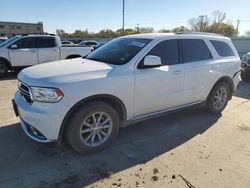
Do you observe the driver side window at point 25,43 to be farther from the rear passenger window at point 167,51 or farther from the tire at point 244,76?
the tire at point 244,76

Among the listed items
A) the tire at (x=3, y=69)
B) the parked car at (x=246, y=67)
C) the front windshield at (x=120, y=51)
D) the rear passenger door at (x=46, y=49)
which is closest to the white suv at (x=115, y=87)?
the front windshield at (x=120, y=51)

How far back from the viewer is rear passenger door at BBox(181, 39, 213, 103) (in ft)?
15.9

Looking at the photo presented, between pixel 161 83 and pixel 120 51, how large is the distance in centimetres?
93

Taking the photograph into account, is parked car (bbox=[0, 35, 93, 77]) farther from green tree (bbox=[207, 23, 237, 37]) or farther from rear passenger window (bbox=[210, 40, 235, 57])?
green tree (bbox=[207, 23, 237, 37])

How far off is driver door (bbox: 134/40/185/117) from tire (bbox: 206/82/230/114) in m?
1.01

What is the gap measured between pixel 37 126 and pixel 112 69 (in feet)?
4.48

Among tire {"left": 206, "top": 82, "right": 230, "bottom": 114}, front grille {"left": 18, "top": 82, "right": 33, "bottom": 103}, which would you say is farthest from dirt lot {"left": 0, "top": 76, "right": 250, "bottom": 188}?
front grille {"left": 18, "top": 82, "right": 33, "bottom": 103}

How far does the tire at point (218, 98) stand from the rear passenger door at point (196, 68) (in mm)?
285

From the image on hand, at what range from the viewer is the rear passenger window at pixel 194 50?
4859 millimetres

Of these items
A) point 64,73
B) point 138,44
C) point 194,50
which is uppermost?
point 138,44

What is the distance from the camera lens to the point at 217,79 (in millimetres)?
5465

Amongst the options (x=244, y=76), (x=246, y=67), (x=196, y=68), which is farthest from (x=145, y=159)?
(x=244, y=76)

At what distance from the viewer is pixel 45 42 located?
11.4 metres

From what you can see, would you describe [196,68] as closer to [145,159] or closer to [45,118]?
[145,159]
